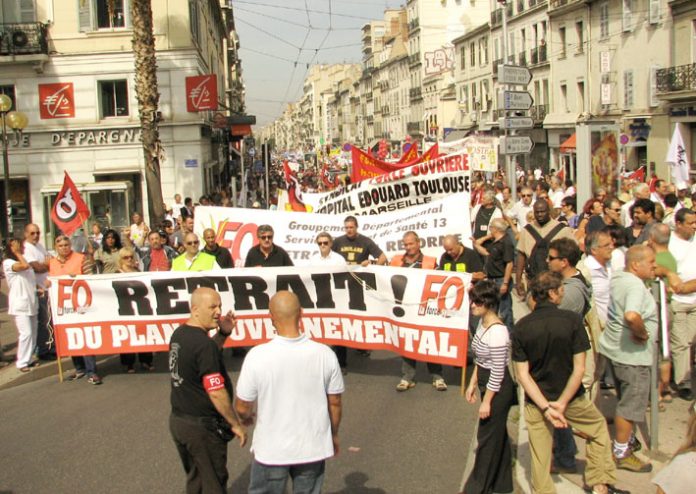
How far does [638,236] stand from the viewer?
10305 millimetres

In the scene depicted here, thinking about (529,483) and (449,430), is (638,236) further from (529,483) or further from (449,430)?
(529,483)

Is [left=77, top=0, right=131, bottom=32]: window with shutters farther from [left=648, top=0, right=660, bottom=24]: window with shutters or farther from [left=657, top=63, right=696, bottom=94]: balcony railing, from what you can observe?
[left=648, top=0, right=660, bottom=24]: window with shutters

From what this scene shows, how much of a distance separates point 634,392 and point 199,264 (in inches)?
218

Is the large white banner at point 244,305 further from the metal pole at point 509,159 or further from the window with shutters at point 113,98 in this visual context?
the window with shutters at point 113,98

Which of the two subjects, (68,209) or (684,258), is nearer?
(684,258)

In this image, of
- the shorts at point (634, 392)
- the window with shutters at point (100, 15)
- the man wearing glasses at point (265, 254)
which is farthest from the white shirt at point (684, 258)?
the window with shutters at point (100, 15)

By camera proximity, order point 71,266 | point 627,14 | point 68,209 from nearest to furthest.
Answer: point 71,266, point 68,209, point 627,14

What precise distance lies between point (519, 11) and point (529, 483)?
161 ft

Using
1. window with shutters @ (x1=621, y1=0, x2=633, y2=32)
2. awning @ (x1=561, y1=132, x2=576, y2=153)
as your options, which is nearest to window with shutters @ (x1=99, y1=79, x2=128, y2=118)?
awning @ (x1=561, y1=132, x2=576, y2=153)

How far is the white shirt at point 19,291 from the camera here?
10195 mm

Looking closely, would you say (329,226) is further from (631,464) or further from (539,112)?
(539,112)

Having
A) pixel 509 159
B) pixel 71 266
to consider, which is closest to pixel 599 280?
pixel 71 266

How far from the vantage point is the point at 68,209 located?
14.0m

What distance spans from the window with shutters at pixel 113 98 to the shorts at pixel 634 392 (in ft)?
77.0
